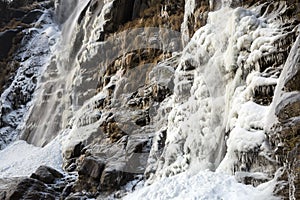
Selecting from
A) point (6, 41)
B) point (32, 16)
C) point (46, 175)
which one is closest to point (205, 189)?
point (46, 175)

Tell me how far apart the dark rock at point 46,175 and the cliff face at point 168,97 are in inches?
4.0

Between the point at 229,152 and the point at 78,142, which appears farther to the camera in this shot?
the point at 78,142

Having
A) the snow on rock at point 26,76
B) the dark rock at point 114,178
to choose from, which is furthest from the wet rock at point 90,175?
the snow on rock at point 26,76

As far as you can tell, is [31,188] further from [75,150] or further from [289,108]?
[289,108]

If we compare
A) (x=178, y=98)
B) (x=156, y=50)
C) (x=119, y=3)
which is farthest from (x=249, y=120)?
(x=119, y=3)

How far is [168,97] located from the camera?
49.9ft

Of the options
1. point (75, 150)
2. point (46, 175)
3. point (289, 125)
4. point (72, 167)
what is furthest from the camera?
point (75, 150)

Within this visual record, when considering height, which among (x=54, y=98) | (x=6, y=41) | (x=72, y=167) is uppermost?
(x=6, y=41)

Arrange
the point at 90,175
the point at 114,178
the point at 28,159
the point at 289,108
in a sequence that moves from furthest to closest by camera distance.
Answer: the point at 28,159
the point at 90,175
the point at 114,178
the point at 289,108

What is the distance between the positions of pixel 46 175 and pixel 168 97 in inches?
187

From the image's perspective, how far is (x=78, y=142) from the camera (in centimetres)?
1722

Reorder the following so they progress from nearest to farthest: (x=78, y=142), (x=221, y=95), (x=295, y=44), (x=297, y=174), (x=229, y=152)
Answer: (x=297, y=174), (x=295, y=44), (x=229, y=152), (x=221, y=95), (x=78, y=142)

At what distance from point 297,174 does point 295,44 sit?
8.65ft

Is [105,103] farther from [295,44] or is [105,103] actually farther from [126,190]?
[295,44]
